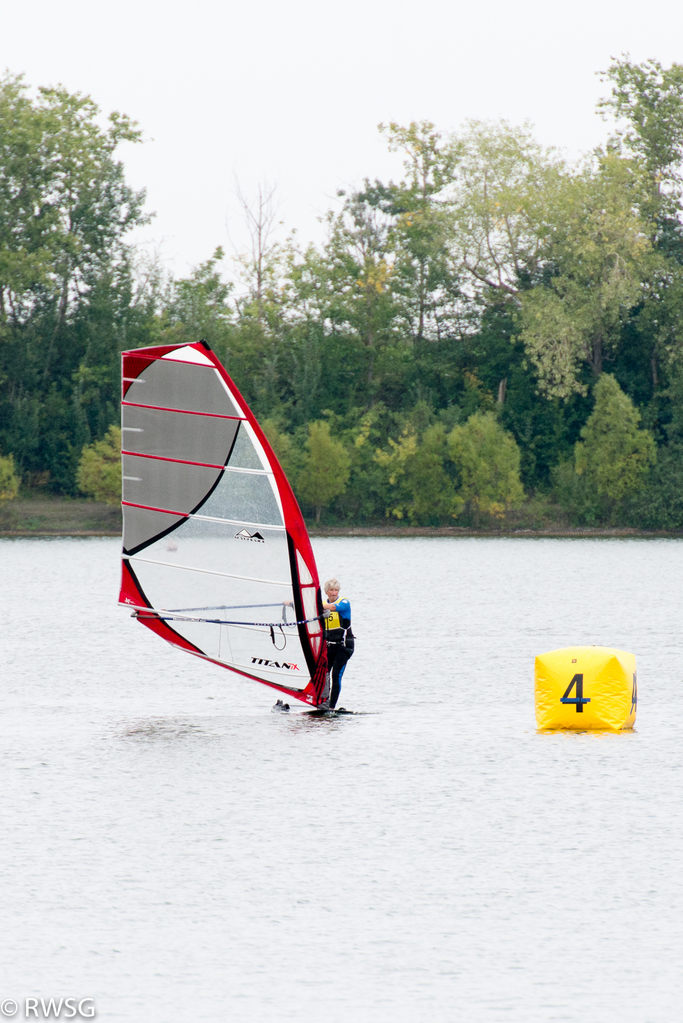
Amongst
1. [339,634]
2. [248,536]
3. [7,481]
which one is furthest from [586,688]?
[7,481]

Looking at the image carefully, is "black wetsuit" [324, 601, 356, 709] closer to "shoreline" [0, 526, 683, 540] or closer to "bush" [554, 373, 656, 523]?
"shoreline" [0, 526, 683, 540]

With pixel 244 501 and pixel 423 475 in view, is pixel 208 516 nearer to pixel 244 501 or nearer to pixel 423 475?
pixel 244 501

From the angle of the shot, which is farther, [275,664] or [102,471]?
[102,471]

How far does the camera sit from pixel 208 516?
15109 mm

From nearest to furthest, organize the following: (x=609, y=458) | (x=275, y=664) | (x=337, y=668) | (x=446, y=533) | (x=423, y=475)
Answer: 1. (x=275, y=664)
2. (x=337, y=668)
3. (x=609, y=458)
4. (x=423, y=475)
5. (x=446, y=533)

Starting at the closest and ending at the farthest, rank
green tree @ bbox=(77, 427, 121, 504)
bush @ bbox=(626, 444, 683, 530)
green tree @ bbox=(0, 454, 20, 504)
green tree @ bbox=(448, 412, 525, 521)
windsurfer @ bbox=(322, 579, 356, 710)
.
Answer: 1. windsurfer @ bbox=(322, 579, 356, 710)
2. bush @ bbox=(626, 444, 683, 530)
3. green tree @ bbox=(0, 454, 20, 504)
4. green tree @ bbox=(77, 427, 121, 504)
5. green tree @ bbox=(448, 412, 525, 521)

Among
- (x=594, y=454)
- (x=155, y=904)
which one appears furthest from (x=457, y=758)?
(x=594, y=454)

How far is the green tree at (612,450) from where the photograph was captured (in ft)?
223

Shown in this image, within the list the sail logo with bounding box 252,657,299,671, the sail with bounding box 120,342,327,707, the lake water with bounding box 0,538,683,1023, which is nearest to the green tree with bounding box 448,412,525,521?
the lake water with bounding box 0,538,683,1023

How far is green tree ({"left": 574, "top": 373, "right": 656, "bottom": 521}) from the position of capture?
67.9 metres

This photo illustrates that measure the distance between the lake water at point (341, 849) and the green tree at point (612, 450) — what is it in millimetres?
46337

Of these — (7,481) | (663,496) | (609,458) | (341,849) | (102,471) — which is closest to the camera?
(341,849)

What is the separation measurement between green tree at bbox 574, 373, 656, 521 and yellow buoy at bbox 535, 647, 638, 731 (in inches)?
2110

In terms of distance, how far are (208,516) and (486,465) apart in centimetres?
5537
